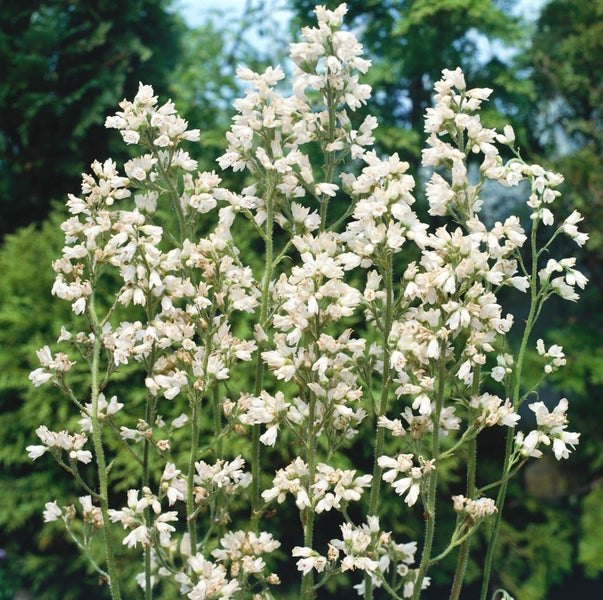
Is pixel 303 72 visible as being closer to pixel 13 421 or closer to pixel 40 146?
pixel 13 421

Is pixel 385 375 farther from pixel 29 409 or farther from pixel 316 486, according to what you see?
pixel 29 409

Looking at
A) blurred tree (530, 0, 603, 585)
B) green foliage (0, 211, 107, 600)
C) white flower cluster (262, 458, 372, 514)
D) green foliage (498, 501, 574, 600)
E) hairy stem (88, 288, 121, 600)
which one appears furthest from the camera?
blurred tree (530, 0, 603, 585)

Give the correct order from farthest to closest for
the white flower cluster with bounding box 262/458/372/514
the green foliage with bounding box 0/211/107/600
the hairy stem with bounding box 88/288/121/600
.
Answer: the green foliage with bounding box 0/211/107/600
the hairy stem with bounding box 88/288/121/600
the white flower cluster with bounding box 262/458/372/514

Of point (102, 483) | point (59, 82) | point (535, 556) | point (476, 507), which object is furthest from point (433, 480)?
point (59, 82)

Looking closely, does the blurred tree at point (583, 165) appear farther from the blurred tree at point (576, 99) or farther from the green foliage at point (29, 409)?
the green foliage at point (29, 409)

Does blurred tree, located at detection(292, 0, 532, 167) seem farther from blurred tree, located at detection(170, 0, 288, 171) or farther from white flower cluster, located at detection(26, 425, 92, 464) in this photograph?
white flower cluster, located at detection(26, 425, 92, 464)

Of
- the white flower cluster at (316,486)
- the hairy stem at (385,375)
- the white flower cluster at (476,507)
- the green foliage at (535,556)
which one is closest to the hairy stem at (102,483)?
the white flower cluster at (316,486)

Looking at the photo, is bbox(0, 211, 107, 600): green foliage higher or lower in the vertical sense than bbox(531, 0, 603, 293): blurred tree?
lower

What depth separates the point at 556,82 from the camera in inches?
218

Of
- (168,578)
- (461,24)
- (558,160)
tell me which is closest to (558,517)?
(558,160)

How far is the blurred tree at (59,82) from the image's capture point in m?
5.07

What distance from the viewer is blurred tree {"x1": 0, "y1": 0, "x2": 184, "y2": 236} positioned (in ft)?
16.6

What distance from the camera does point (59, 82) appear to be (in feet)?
17.2

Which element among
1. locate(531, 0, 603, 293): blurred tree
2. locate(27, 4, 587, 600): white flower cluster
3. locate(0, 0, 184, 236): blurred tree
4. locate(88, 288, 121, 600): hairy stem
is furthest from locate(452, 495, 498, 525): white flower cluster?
locate(0, 0, 184, 236): blurred tree
